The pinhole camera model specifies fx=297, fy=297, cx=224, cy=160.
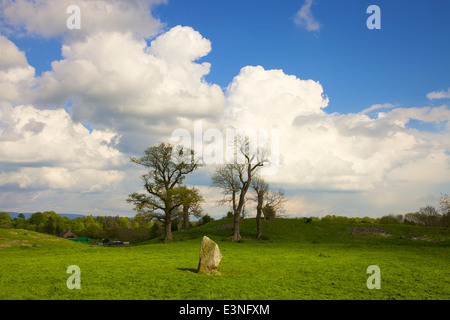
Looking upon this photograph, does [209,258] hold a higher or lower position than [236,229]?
higher

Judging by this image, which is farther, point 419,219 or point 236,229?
point 419,219

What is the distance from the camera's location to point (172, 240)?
51.2 metres

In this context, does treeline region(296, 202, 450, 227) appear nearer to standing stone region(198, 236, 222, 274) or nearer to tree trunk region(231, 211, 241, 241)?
tree trunk region(231, 211, 241, 241)

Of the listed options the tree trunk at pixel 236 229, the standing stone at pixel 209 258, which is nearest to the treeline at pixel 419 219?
the tree trunk at pixel 236 229

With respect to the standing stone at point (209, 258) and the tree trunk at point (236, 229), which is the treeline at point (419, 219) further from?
the standing stone at point (209, 258)

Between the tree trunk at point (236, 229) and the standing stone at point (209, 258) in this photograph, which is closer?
the standing stone at point (209, 258)

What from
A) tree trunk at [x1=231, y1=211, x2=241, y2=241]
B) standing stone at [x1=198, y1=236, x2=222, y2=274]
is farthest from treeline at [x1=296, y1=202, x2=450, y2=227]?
standing stone at [x1=198, y1=236, x2=222, y2=274]

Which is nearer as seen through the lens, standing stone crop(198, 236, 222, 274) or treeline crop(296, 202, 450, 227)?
standing stone crop(198, 236, 222, 274)

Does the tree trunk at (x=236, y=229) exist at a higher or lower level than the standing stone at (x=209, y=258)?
lower

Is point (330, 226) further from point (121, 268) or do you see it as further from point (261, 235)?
point (121, 268)

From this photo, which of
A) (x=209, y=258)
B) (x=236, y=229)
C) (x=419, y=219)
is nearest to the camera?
(x=209, y=258)

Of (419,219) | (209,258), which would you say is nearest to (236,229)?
(209,258)

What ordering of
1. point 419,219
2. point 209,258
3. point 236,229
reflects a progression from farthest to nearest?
1. point 419,219
2. point 236,229
3. point 209,258

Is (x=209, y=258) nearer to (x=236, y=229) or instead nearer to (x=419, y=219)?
(x=236, y=229)
